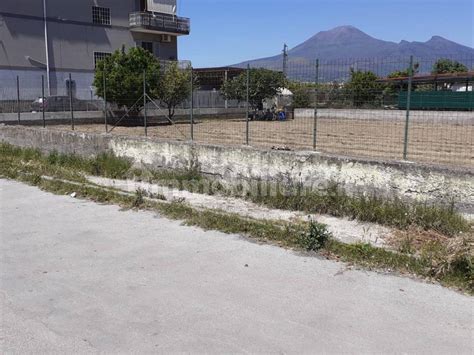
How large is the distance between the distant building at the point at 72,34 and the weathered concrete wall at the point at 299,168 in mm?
26549

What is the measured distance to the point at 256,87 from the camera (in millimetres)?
37812

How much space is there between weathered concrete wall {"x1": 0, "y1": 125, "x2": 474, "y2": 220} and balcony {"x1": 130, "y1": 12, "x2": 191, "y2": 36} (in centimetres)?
3917

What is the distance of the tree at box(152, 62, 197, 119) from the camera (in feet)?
105

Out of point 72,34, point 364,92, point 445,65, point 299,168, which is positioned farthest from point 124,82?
point 299,168

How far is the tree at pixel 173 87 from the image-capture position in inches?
1262

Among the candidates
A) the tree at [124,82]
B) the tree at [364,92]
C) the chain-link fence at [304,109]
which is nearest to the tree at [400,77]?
the chain-link fence at [304,109]

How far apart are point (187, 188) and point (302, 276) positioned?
205 inches

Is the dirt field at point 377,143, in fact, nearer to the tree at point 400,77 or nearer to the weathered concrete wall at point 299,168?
the tree at point 400,77

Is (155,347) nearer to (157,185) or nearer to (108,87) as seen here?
(157,185)

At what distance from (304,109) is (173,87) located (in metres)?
10.5

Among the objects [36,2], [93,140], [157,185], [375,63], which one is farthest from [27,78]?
[375,63]

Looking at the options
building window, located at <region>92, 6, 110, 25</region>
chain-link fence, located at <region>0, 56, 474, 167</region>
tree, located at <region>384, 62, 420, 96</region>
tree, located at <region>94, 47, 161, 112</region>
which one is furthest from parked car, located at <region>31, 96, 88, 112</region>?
tree, located at <region>384, 62, 420, 96</region>

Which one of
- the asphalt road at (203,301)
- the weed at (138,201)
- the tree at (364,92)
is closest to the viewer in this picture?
the asphalt road at (203,301)

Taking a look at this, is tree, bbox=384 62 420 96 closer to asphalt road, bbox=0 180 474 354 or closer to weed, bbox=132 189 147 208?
asphalt road, bbox=0 180 474 354
